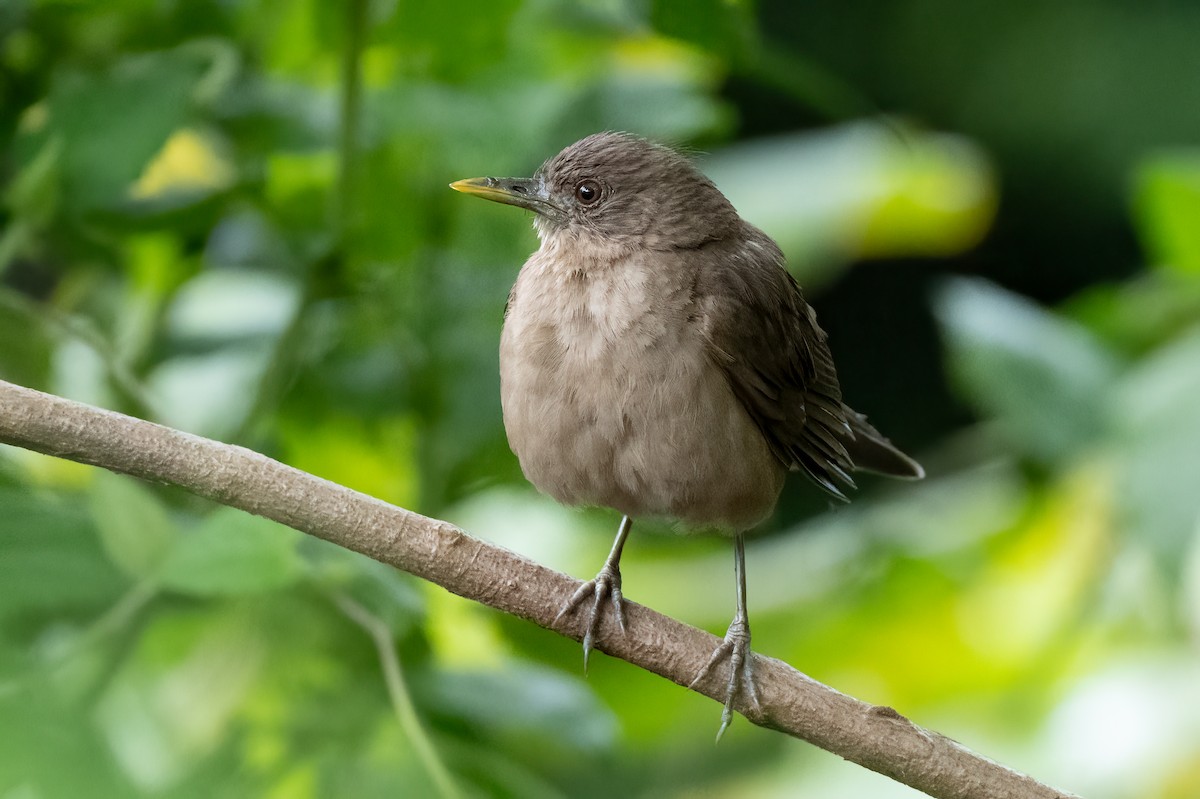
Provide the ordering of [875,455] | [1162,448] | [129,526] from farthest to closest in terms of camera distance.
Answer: [1162,448] < [875,455] < [129,526]

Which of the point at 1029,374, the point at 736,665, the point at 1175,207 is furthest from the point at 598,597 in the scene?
the point at 1175,207

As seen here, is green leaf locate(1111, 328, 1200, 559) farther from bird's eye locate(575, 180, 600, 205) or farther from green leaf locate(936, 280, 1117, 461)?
bird's eye locate(575, 180, 600, 205)

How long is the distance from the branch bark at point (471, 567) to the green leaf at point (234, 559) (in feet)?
0.70

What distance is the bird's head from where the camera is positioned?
1591mm

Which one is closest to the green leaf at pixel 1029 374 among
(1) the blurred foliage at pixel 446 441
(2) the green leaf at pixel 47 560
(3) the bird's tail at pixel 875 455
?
(1) the blurred foliage at pixel 446 441

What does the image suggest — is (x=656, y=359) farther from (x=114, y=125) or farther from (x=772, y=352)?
(x=114, y=125)

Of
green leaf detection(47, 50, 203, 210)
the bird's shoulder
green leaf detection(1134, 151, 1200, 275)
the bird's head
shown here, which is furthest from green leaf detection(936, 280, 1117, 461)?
green leaf detection(47, 50, 203, 210)

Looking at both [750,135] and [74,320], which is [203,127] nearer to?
[74,320]

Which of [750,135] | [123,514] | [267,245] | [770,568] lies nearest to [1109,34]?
[750,135]

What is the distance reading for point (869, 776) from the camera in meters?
2.43

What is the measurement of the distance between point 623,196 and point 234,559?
0.66 m

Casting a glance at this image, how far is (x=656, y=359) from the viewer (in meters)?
1.43

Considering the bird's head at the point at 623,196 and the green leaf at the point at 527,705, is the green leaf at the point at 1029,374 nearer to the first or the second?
the bird's head at the point at 623,196

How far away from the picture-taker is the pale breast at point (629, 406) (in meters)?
1.44
